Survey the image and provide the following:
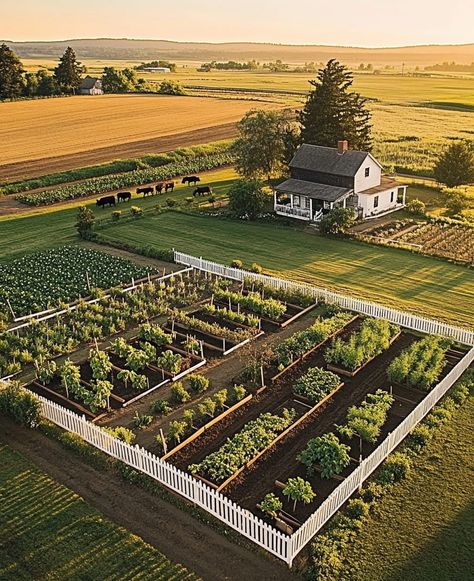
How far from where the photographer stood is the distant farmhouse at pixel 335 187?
39.4m

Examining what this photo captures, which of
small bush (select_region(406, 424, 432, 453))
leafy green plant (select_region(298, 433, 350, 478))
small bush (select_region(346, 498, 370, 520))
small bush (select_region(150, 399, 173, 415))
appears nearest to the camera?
small bush (select_region(346, 498, 370, 520))

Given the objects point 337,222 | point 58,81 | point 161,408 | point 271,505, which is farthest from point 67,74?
point 271,505

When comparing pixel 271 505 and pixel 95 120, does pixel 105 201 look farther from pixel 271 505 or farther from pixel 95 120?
pixel 95 120

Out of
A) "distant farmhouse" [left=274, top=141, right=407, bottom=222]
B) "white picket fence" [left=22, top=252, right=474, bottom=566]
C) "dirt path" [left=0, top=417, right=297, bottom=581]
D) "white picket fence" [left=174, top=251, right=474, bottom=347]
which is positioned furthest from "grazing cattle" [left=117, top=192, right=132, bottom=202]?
"dirt path" [left=0, top=417, right=297, bottom=581]

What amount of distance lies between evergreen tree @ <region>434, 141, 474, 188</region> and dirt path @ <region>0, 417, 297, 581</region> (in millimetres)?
39527

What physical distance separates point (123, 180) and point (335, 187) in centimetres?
2031

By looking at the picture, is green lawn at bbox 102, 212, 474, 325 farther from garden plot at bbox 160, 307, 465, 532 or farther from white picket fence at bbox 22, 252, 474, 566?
white picket fence at bbox 22, 252, 474, 566

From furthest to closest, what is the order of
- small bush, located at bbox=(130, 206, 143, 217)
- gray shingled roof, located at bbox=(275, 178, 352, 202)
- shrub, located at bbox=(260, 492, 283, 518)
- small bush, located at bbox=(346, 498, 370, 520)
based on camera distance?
small bush, located at bbox=(130, 206, 143, 217)
gray shingled roof, located at bbox=(275, 178, 352, 202)
small bush, located at bbox=(346, 498, 370, 520)
shrub, located at bbox=(260, 492, 283, 518)

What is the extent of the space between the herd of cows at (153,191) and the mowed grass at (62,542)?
30443mm

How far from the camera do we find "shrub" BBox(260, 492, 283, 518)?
13.9 meters

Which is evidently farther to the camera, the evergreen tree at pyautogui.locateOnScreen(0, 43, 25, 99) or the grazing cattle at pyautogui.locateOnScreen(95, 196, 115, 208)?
the evergreen tree at pyautogui.locateOnScreen(0, 43, 25, 99)

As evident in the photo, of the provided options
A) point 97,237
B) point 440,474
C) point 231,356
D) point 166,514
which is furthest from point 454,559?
point 97,237

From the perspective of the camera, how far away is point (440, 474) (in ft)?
50.8

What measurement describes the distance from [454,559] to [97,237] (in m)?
27.9
